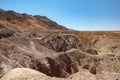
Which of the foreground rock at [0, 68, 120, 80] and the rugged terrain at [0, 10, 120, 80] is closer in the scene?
the foreground rock at [0, 68, 120, 80]

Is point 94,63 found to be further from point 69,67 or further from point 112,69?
point 69,67

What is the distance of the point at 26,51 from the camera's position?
49.1 feet

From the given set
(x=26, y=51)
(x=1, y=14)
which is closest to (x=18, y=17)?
(x=1, y=14)

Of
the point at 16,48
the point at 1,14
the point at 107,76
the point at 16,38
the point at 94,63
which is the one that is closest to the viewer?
the point at 107,76

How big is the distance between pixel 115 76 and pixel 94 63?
9.84 m

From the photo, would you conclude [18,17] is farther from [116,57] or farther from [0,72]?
[0,72]

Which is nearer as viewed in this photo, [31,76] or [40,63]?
[31,76]

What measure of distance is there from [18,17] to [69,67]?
7674 centimetres

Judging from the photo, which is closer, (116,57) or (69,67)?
(69,67)

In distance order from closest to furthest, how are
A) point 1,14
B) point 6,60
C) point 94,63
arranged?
1. point 6,60
2. point 94,63
3. point 1,14

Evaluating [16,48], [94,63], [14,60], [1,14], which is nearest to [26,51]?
[16,48]

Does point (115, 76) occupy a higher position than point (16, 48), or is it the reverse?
point (16, 48)

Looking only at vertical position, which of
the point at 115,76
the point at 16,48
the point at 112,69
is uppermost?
the point at 16,48

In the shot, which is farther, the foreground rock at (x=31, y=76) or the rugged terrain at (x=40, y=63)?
the rugged terrain at (x=40, y=63)
